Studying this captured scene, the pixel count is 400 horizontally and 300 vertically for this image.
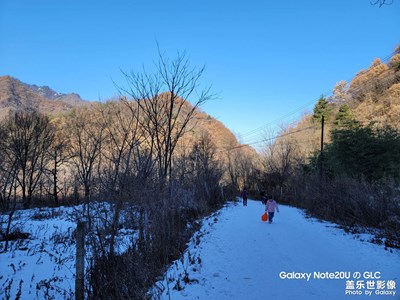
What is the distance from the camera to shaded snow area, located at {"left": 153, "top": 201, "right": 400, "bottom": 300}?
5.48 meters

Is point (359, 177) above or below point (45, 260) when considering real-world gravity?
above

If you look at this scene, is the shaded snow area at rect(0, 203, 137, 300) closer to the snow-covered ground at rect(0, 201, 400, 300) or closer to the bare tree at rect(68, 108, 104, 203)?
the snow-covered ground at rect(0, 201, 400, 300)

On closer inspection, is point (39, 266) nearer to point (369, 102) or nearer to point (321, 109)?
point (369, 102)

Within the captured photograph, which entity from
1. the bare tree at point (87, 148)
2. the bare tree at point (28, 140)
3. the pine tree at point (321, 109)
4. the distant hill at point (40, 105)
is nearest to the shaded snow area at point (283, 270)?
the bare tree at point (87, 148)

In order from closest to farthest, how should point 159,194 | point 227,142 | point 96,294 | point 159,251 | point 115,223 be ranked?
point 96,294, point 115,223, point 159,251, point 159,194, point 227,142

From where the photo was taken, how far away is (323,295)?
5.28 meters

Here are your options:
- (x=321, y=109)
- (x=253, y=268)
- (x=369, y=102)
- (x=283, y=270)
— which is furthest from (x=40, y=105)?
(x=283, y=270)

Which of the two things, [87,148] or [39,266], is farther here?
[87,148]

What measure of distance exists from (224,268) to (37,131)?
32.5 metres

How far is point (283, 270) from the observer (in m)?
6.63

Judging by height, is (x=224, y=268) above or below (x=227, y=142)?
below

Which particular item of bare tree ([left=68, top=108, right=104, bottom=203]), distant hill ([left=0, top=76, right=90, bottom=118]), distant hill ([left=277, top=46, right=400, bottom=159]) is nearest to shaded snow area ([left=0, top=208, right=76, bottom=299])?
bare tree ([left=68, top=108, right=104, bottom=203])

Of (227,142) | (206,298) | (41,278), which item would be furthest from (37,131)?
(227,142)

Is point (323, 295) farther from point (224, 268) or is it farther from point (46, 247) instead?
point (46, 247)
